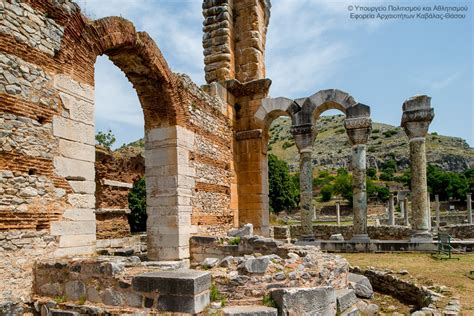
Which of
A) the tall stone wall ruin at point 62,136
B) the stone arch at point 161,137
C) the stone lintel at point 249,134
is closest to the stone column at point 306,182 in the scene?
the stone lintel at point 249,134

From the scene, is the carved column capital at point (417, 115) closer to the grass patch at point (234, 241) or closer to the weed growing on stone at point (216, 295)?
the grass patch at point (234, 241)

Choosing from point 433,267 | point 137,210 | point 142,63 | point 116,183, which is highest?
point 142,63

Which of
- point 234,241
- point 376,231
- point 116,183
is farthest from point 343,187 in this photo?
point 234,241

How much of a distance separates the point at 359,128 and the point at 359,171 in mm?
1662

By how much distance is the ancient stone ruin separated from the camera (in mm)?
4957

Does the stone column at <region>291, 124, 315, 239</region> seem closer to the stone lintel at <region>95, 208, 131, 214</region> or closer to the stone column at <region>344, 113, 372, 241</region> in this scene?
the stone column at <region>344, 113, 372, 241</region>

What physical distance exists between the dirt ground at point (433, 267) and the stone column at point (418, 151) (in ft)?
5.27

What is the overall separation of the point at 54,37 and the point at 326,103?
10309mm

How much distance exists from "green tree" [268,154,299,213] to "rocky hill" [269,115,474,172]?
41.4m

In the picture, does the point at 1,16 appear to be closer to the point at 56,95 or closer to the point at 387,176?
the point at 56,95

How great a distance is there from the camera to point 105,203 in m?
15.5

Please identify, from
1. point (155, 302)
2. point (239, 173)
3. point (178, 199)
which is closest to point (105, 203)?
point (239, 173)

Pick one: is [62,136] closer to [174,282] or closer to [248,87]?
[174,282]

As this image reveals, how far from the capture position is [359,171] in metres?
14.5
